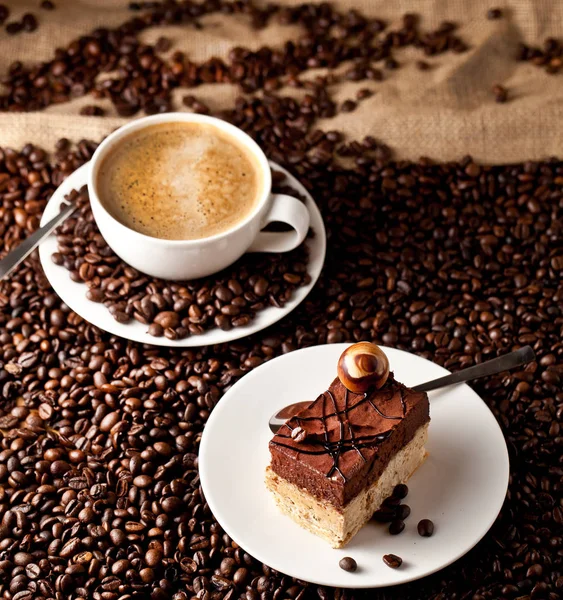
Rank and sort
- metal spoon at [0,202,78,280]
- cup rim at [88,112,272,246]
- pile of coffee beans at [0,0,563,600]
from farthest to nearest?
metal spoon at [0,202,78,280] < cup rim at [88,112,272,246] < pile of coffee beans at [0,0,563,600]

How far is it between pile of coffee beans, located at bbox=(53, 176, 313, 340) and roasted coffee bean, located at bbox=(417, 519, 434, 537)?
71 centimetres

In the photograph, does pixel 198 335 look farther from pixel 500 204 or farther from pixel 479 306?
pixel 500 204

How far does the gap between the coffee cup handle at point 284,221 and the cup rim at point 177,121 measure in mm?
45

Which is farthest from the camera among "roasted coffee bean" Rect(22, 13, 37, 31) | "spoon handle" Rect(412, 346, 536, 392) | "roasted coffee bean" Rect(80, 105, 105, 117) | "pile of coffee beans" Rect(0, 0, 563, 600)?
"roasted coffee bean" Rect(22, 13, 37, 31)

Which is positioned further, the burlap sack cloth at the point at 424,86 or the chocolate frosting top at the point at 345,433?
the burlap sack cloth at the point at 424,86

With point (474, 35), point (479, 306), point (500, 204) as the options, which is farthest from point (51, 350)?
point (474, 35)

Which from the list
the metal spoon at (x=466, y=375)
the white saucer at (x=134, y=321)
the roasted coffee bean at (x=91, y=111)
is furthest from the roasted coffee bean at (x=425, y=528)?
the roasted coffee bean at (x=91, y=111)

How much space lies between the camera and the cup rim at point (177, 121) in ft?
7.33

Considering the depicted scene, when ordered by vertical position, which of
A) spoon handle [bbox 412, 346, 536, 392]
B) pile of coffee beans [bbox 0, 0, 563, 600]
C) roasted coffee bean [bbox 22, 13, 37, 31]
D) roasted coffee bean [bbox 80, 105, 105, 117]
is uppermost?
roasted coffee bean [bbox 22, 13, 37, 31]

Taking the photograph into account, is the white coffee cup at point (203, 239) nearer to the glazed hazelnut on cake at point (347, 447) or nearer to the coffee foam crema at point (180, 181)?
the coffee foam crema at point (180, 181)

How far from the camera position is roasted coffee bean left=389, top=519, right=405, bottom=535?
191 cm

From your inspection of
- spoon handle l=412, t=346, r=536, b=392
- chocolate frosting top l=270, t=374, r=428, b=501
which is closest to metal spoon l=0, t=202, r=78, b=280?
chocolate frosting top l=270, t=374, r=428, b=501

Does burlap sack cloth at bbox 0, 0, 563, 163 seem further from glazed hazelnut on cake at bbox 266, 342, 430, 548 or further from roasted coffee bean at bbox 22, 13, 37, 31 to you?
glazed hazelnut on cake at bbox 266, 342, 430, 548

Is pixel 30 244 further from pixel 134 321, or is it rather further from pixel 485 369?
pixel 485 369
